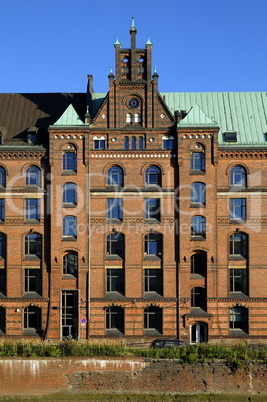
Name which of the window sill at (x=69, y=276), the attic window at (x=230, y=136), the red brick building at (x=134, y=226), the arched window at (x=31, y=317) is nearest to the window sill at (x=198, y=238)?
the red brick building at (x=134, y=226)

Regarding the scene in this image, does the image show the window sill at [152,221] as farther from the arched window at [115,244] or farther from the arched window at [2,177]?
the arched window at [2,177]

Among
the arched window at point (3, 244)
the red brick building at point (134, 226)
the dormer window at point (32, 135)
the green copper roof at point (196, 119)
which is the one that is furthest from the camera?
the dormer window at point (32, 135)

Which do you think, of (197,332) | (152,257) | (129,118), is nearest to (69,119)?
(129,118)

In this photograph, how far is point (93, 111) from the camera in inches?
2361

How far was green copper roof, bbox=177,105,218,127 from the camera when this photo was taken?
5569cm

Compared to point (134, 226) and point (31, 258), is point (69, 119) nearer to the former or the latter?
point (134, 226)

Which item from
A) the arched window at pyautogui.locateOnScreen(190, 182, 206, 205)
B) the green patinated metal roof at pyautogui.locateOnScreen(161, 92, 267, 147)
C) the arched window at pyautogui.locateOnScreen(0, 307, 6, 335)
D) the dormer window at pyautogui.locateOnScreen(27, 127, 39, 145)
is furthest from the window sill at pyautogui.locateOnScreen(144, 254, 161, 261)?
the dormer window at pyautogui.locateOnScreen(27, 127, 39, 145)

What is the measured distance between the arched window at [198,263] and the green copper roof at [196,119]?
10449 mm

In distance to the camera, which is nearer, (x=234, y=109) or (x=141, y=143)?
(x=141, y=143)

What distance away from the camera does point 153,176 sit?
56250mm

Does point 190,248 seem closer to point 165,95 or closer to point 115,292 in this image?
point 115,292

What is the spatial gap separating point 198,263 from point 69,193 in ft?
39.1

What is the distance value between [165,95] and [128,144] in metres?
8.47

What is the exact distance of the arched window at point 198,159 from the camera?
2200 inches
